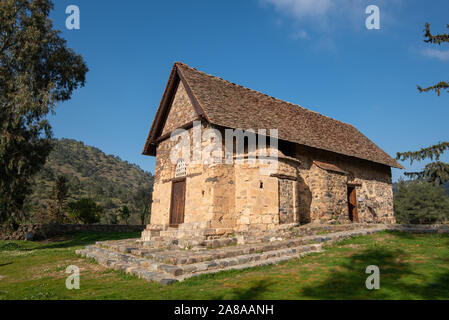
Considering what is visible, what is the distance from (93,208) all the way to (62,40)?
17.5m

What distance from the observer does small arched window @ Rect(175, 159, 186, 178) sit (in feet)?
47.9

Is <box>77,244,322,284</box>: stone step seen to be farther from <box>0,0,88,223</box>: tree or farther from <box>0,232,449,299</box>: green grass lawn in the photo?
<box>0,0,88,223</box>: tree

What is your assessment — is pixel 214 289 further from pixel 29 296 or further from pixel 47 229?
pixel 47 229

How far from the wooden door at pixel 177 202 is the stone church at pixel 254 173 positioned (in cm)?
5

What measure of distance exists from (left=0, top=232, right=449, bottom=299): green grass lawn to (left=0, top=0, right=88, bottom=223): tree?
26.0ft

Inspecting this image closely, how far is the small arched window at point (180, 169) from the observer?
1460 cm

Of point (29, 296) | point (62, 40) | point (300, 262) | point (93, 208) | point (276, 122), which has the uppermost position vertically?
point (62, 40)

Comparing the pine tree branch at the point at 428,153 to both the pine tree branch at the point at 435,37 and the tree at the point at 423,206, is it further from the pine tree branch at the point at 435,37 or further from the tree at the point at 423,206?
the tree at the point at 423,206

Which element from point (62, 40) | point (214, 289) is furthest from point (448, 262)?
point (62, 40)

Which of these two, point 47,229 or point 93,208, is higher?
point 93,208

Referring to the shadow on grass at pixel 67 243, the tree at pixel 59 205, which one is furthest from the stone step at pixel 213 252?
the tree at pixel 59 205

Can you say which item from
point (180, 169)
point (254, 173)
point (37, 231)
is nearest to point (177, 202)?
point (180, 169)

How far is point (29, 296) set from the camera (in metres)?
6.25

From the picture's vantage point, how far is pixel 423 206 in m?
46.0
